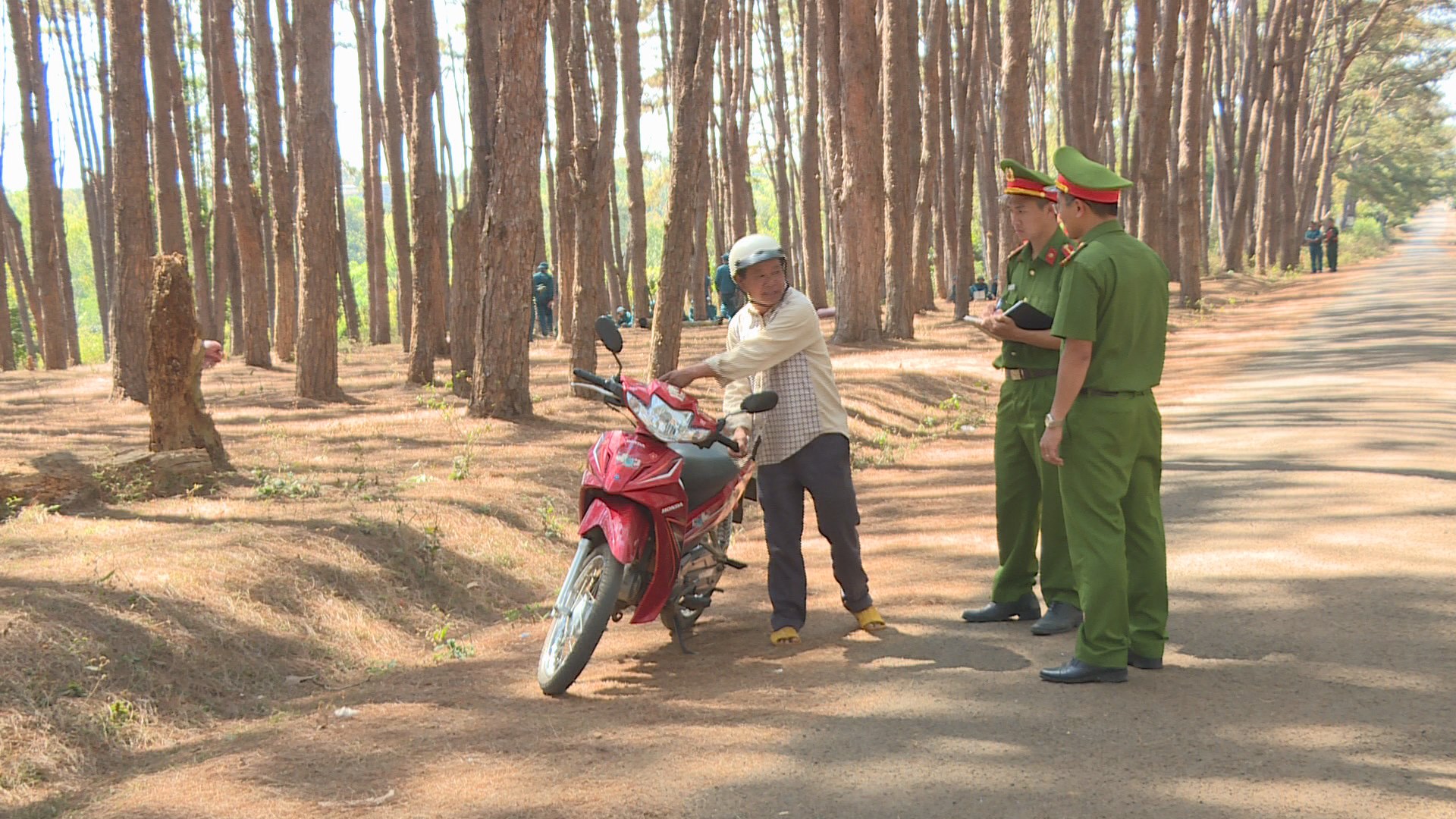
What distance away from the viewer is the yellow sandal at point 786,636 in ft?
21.5

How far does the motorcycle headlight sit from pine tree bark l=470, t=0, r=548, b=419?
7.17 metres

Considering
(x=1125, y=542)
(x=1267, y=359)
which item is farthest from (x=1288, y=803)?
(x=1267, y=359)

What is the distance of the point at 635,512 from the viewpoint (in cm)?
593

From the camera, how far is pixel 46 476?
8.88 meters

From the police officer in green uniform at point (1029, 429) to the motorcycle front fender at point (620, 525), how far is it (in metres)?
1.82

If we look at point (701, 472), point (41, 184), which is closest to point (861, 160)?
point (701, 472)

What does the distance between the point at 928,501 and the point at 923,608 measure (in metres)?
3.78

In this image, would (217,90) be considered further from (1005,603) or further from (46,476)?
(1005,603)

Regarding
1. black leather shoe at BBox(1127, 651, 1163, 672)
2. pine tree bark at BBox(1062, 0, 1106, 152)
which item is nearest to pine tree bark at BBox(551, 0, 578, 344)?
pine tree bark at BBox(1062, 0, 1106, 152)

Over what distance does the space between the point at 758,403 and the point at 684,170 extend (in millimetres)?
8599

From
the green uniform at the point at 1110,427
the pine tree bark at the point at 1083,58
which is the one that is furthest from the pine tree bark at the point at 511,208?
the pine tree bark at the point at 1083,58

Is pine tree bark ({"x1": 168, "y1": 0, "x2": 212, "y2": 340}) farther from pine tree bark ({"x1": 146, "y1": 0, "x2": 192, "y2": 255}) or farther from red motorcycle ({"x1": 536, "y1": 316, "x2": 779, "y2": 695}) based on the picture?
red motorcycle ({"x1": 536, "y1": 316, "x2": 779, "y2": 695})

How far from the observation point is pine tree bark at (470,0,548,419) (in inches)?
504

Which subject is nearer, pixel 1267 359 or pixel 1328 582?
pixel 1328 582
